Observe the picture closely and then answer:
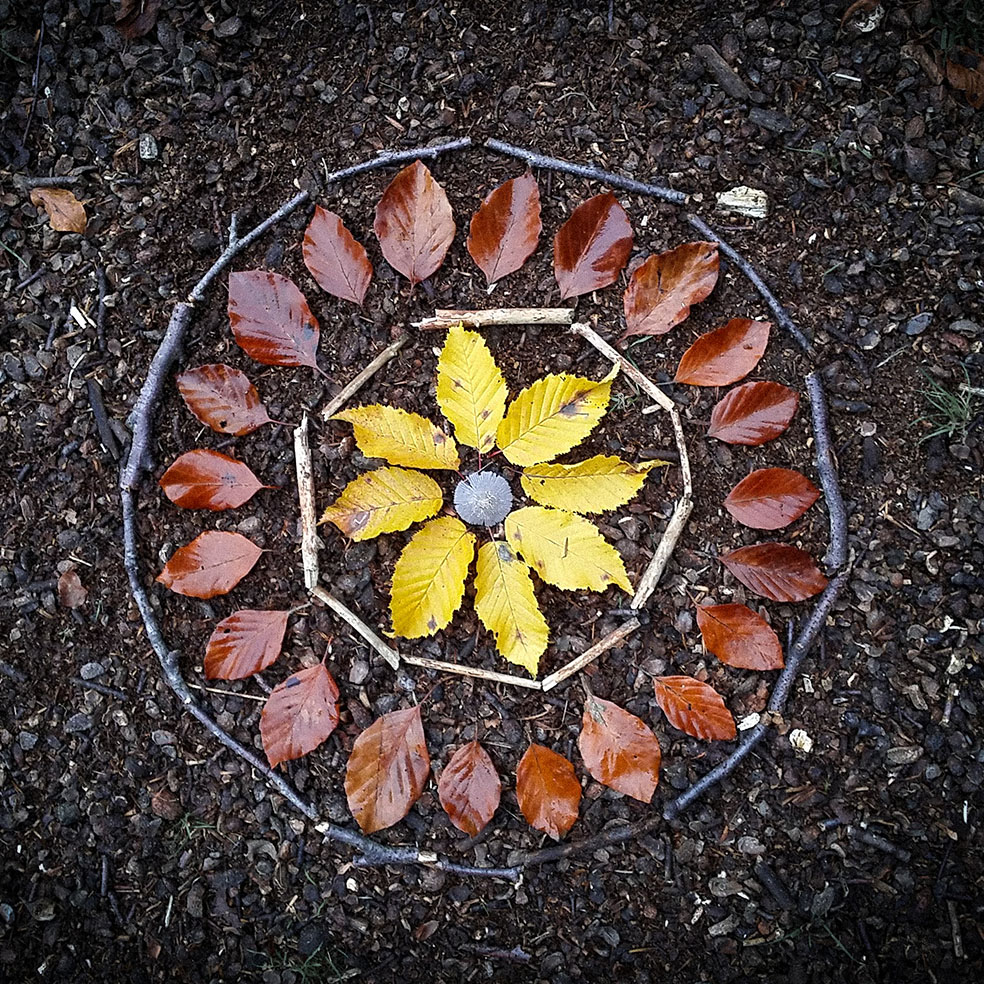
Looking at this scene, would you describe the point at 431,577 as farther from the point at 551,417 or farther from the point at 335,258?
the point at 335,258

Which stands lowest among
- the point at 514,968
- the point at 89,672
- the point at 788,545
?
the point at 514,968

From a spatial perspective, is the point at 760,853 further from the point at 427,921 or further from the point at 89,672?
the point at 89,672

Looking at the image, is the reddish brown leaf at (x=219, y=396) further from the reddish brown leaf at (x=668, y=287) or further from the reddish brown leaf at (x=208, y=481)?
the reddish brown leaf at (x=668, y=287)

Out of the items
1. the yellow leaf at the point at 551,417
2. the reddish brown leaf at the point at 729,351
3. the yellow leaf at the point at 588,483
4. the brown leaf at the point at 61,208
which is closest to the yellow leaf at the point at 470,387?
the yellow leaf at the point at 551,417

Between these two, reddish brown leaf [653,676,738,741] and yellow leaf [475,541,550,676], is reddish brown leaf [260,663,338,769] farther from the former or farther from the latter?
reddish brown leaf [653,676,738,741]

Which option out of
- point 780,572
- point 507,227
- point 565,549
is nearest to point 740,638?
point 780,572

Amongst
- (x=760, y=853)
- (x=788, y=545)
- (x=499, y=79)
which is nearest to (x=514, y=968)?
(x=760, y=853)

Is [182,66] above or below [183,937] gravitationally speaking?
above
